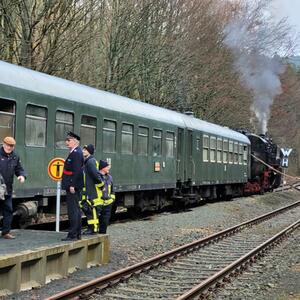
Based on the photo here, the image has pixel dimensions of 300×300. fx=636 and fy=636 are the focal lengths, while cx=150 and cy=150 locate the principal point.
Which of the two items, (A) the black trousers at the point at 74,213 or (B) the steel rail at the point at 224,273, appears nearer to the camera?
(B) the steel rail at the point at 224,273

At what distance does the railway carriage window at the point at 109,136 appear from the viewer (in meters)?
14.4

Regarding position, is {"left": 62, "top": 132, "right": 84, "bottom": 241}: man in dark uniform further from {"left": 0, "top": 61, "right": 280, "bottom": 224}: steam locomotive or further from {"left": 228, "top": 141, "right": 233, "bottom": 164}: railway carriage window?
{"left": 228, "top": 141, "right": 233, "bottom": 164}: railway carriage window

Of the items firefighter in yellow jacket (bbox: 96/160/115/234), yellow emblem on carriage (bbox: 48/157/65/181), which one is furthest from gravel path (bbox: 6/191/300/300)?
yellow emblem on carriage (bbox: 48/157/65/181)

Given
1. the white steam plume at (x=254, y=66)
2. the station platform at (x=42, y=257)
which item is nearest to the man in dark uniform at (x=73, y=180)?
the station platform at (x=42, y=257)

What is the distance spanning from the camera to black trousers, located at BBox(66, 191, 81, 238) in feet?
29.8

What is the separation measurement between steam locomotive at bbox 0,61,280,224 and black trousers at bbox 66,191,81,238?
2227 millimetres

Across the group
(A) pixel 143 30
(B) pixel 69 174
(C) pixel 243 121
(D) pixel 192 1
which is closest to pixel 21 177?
(B) pixel 69 174

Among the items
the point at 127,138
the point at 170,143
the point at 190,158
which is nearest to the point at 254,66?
the point at 190,158

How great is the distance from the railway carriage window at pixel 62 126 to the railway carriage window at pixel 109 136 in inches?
66.4

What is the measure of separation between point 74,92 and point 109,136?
1.87 metres

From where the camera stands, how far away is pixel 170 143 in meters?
19.2

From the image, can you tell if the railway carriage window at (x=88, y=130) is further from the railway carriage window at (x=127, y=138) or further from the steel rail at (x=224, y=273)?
the steel rail at (x=224, y=273)

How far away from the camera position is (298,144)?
71750 mm

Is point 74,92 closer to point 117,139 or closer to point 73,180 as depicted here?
point 117,139
